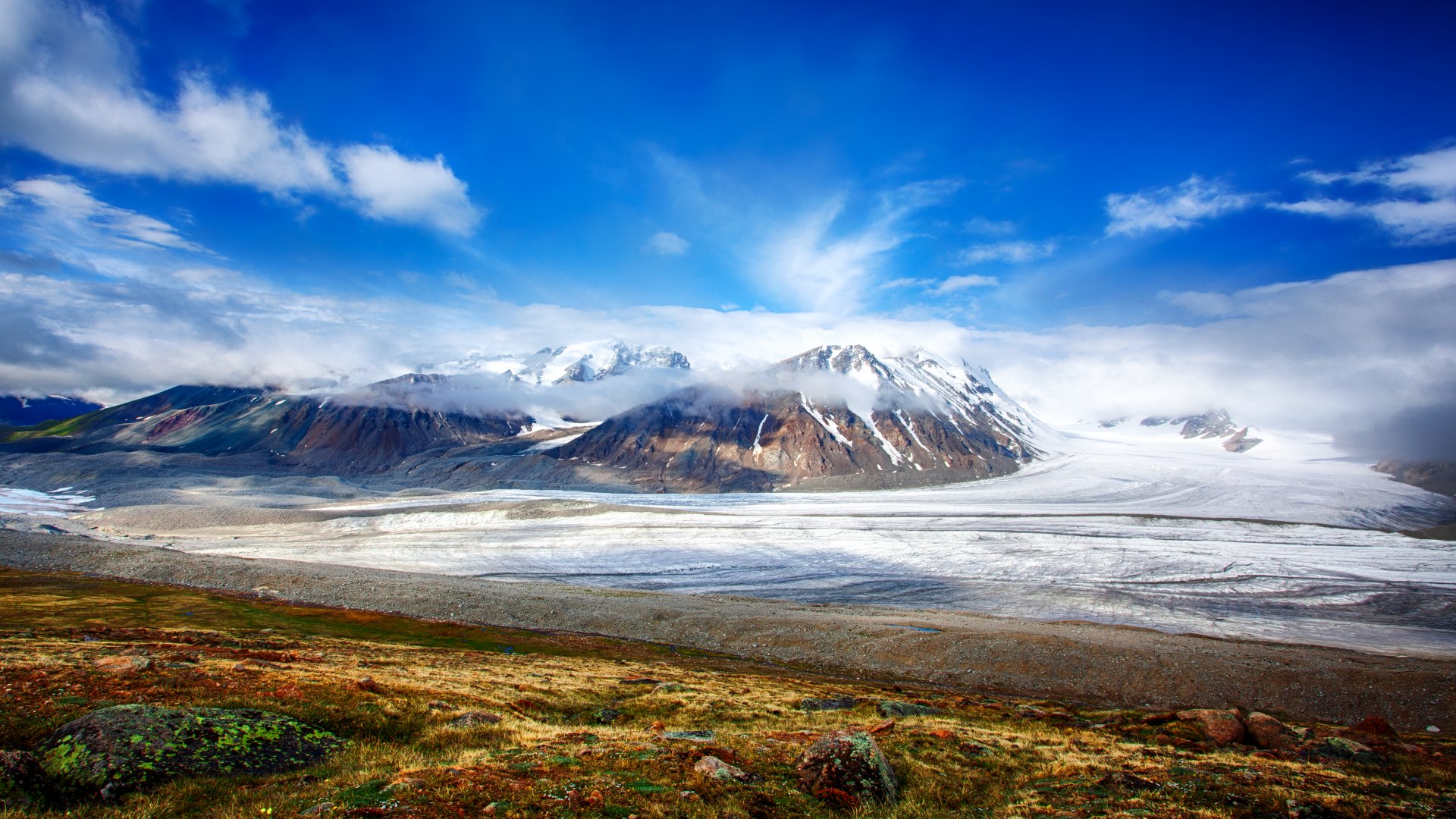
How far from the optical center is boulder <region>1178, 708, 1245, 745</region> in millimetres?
19781

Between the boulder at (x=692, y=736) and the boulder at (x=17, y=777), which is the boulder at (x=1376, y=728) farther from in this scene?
the boulder at (x=17, y=777)

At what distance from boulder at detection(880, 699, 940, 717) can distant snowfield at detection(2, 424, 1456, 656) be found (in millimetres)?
40732

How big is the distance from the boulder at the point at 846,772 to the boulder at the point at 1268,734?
49.2ft

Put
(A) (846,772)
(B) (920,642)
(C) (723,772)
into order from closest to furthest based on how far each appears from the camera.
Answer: (C) (723,772)
(A) (846,772)
(B) (920,642)

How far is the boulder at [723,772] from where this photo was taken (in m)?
11.2

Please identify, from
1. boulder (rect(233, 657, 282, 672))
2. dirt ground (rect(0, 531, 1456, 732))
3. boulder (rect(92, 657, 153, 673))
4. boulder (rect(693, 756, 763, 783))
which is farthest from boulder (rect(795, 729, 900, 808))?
dirt ground (rect(0, 531, 1456, 732))

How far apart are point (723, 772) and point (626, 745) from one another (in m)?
3.38

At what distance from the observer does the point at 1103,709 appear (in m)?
29.8

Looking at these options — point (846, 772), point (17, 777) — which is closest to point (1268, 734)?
point (846, 772)

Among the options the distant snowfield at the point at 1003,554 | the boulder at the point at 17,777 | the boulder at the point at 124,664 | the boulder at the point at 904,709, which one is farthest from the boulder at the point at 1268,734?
the distant snowfield at the point at 1003,554

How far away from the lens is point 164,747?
9961 millimetres

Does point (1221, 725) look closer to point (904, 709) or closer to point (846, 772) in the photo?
point (904, 709)

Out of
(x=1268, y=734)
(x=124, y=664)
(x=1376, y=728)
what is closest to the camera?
(x=124, y=664)

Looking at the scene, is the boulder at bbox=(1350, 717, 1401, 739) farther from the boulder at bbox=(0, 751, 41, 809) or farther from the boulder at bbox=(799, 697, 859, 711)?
the boulder at bbox=(0, 751, 41, 809)
